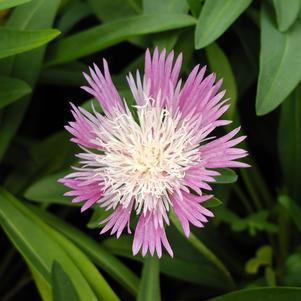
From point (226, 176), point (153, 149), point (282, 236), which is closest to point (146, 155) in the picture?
point (153, 149)

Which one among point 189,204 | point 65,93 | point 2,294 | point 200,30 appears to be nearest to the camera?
point 189,204

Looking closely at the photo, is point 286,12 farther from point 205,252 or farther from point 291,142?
point 205,252

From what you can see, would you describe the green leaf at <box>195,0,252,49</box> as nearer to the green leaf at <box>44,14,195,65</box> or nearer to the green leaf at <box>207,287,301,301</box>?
the green leaf at <box>44,14,195,65</box>

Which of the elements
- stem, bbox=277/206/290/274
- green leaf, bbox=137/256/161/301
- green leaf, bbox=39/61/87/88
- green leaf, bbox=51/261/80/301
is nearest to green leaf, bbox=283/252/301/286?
stem, bbox=277/206/290/274

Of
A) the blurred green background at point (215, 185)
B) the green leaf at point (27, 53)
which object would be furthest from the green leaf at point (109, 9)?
the green leaf at point (27, 53)

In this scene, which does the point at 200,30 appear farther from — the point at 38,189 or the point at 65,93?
the point at 65,93

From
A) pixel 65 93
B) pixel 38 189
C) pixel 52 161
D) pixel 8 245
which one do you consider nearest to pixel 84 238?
pixel 38 189
